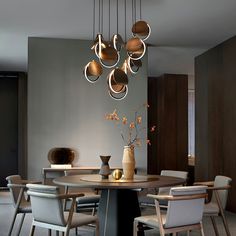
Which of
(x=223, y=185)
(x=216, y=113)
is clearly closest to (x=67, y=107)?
→ (x=216, y=113)

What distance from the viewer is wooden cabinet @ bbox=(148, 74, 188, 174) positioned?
10625 mm

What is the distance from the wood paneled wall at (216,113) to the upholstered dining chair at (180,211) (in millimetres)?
3097

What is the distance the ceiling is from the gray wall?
0.31m

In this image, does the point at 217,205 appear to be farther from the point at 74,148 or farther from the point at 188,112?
the point at 188,112

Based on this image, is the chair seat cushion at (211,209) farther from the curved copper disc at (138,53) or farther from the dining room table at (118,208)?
the curved copper disc at (138,53)

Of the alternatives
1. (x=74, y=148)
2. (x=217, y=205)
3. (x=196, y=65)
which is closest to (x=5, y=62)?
(x=74, y=148)

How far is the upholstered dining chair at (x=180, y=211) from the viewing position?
3561mm

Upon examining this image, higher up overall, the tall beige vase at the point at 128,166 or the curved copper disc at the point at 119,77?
the curved copper disc at the point at 119,77

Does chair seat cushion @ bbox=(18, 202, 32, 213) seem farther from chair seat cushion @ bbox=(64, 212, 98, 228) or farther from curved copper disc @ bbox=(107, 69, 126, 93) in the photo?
curved copper disc @ bbox=(107, 69, 126, 93)

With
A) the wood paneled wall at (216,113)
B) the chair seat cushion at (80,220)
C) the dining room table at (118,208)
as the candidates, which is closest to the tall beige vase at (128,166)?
the dining room table at (118,208)

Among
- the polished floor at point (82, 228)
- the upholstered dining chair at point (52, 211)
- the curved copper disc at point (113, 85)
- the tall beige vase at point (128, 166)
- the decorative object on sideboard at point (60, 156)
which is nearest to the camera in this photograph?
the upholstered dining chair at point (52, 211)

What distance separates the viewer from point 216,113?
733 cm

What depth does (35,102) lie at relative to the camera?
6.77 m

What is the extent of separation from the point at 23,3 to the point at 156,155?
665 centimetres
